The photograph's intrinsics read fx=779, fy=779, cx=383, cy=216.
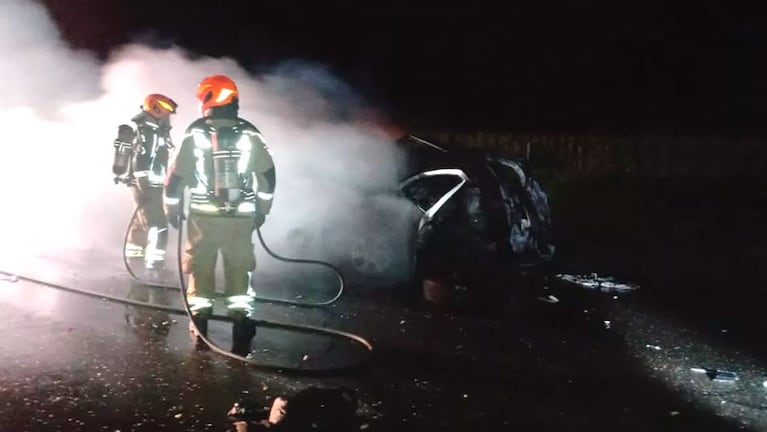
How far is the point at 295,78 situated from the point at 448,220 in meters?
5.12

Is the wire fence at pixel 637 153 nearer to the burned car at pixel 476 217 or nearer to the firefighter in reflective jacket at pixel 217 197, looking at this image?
the burned car at pixel 476 217

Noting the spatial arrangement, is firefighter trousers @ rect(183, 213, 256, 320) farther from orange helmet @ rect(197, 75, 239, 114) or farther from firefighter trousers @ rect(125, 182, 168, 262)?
firefighter trousers @ rect(125, 182, 168, 262)

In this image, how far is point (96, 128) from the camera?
10.9m

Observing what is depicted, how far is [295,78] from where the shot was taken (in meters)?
11.9

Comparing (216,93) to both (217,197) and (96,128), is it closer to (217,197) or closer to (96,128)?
(217,197)

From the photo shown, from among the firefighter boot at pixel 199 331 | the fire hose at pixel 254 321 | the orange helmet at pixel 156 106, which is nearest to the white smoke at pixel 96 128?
the orange helmet at pixel 156 106

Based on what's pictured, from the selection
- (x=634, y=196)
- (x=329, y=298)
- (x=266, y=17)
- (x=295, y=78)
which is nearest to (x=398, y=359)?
(x=329, y=298)

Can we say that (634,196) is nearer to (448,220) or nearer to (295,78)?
(295,78)

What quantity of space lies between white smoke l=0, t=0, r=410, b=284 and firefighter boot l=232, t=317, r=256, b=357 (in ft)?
10.6

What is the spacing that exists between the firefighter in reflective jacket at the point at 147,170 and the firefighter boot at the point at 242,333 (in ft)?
8.90

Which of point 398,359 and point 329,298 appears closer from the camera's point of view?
point 398,359

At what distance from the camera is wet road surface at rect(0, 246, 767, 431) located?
15.1ft

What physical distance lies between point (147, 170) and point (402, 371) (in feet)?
13.8

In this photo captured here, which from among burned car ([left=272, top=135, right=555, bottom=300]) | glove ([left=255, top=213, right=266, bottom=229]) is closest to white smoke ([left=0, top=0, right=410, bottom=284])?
burned car ([left=272, top=135, right=555, bottom=300])
